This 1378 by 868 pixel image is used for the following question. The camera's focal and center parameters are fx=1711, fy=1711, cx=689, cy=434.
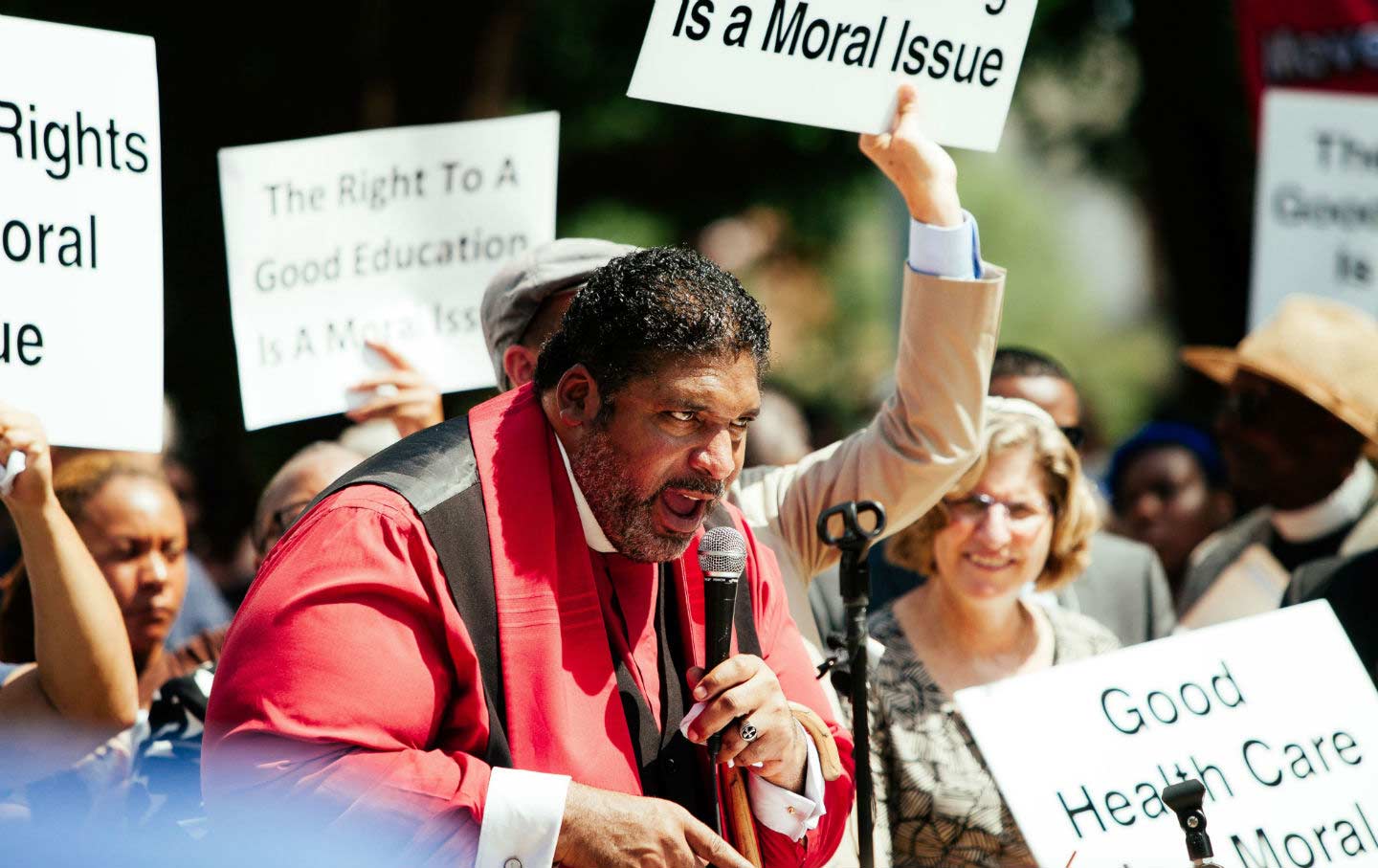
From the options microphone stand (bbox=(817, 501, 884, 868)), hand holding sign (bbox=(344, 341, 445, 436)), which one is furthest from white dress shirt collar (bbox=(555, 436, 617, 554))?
hand holding sign (bbox=(344, 341, 445, 436))

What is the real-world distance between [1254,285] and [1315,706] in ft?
13.5

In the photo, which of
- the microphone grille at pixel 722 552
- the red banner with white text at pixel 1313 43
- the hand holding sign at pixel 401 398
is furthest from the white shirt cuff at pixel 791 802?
the red banner with white text at pixel 1313 43

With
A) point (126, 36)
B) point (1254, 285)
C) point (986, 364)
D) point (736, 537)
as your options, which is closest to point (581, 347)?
point (736, 537)

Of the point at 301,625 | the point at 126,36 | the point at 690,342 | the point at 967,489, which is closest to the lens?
the point at 301,625

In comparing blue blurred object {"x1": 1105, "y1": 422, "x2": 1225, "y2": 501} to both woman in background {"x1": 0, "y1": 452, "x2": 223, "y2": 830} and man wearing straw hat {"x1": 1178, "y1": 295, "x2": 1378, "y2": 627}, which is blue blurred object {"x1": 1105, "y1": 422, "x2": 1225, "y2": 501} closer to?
man wearing straw hat {"x1": 1178, "y1": 295, "x2": 1378, "y2": 627}

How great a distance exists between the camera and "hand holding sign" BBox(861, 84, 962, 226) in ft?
11.8

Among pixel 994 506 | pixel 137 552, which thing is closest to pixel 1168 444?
pixel 994 506

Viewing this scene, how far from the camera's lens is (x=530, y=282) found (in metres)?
3.75

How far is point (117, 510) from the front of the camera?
446 centimetres

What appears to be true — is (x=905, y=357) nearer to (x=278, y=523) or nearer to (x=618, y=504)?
(x=618, y=504)

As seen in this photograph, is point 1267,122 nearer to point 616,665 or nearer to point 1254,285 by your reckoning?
point 1254,285

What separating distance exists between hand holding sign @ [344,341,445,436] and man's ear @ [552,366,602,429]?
1667 mm

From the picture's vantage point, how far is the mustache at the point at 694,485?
9.37 feet

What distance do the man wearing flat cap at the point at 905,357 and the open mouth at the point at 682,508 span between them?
2.78 feet
